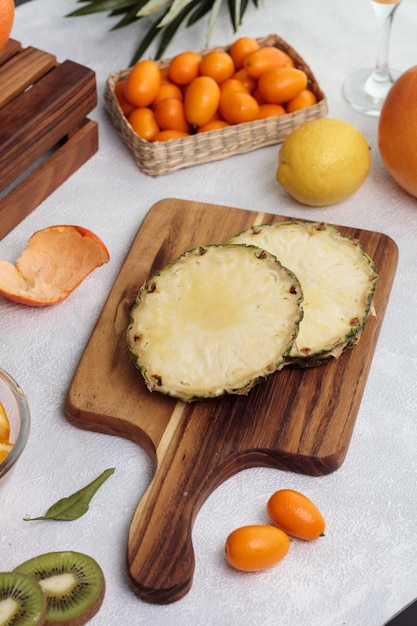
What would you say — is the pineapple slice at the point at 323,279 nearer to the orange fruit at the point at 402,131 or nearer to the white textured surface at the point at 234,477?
the white textured surface at the point at 234,477

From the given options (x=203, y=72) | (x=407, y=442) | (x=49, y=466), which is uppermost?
(x=203, y=72)

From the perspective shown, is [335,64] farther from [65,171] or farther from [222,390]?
[222,390]

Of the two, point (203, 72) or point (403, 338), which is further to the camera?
point (203, 72)

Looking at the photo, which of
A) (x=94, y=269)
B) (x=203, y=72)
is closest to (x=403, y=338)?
(x=94, y=269)

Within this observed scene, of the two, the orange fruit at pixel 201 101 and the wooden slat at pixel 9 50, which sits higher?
the wooden slat at pixel 9 50

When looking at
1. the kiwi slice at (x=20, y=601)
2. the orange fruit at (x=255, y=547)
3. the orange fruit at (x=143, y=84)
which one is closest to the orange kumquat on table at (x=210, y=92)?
the orange fruit at (x=143, y=84)

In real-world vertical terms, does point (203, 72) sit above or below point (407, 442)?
above

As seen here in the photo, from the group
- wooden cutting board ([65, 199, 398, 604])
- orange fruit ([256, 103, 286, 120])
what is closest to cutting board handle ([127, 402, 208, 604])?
wooden cutting board ([65, 199, 398, 604])

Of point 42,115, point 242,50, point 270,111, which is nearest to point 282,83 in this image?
point 270,111
